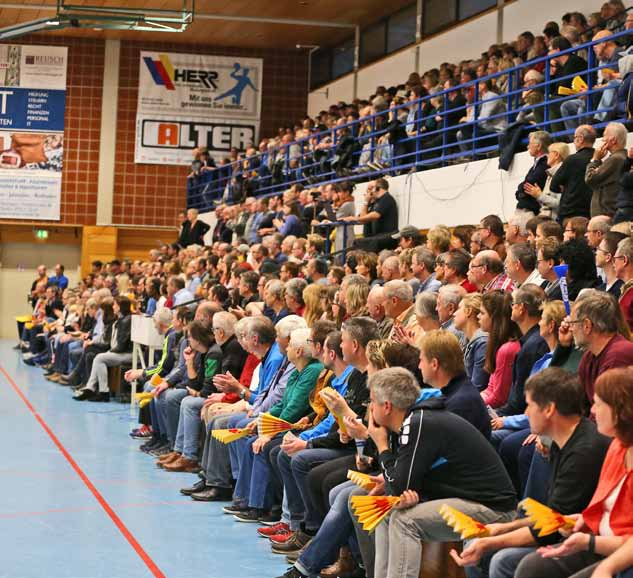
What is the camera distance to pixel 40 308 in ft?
61.2

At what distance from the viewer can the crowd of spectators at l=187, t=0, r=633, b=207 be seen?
918 centimetres

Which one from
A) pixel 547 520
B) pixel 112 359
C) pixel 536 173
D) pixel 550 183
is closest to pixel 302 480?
pixel 547 520

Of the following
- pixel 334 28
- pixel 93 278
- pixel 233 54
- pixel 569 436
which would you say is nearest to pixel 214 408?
pixel 569 436

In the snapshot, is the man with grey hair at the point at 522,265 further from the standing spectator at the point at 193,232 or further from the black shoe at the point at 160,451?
the standing spectator at the point at 193,232

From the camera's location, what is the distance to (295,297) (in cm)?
817

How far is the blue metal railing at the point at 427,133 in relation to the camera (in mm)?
9430

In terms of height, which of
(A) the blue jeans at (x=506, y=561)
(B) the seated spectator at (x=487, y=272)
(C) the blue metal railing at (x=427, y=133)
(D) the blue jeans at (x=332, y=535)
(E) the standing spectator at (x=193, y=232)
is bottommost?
(D) the blue jeans at (x=332, y=535)

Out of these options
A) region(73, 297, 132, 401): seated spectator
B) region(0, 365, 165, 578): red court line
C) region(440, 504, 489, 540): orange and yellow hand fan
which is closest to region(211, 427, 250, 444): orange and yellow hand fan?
region(0, 365, 165, 578): red court line

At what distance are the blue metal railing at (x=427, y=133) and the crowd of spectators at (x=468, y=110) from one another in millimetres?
14

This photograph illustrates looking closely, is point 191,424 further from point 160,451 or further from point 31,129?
point 31,129

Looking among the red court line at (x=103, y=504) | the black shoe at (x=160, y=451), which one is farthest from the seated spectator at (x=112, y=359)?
the black shoe at (x=160, y=451)

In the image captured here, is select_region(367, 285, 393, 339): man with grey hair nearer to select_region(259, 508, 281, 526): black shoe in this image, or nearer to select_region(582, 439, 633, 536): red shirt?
select_region(259, 508, 281, 526): black shoe

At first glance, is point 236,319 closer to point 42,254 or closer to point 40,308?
point 40,308

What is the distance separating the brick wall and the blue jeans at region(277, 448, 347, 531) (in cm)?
1781
